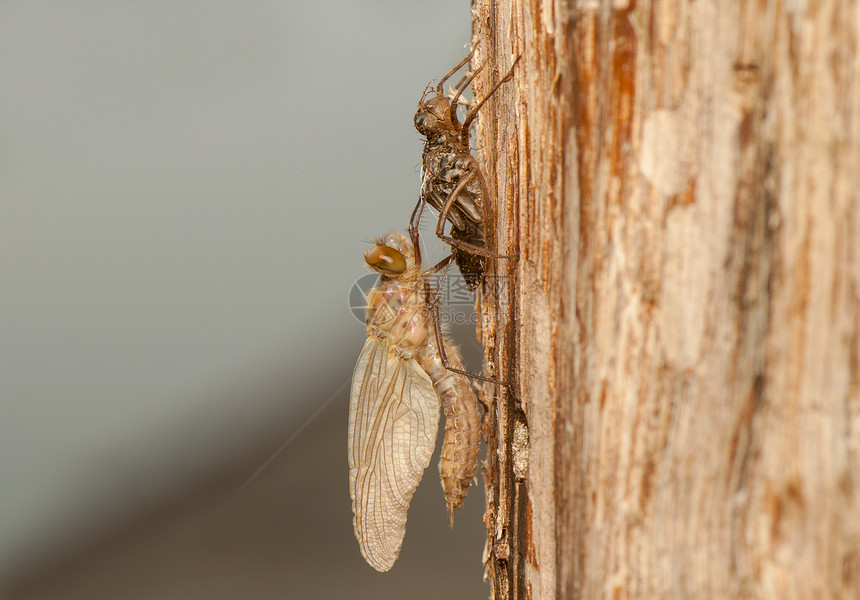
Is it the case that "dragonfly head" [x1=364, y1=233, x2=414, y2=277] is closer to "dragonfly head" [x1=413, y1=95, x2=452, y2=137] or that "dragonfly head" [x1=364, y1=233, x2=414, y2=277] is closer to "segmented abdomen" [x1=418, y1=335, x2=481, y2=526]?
"segmented abdomen" [x1=418, y1=335, x2=481, y2=526]

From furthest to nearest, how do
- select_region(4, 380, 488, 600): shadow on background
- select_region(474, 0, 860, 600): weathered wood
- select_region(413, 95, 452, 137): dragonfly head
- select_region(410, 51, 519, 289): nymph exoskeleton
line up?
select_region(4, 380, 488, 600): shadow on background, select_region(413, 95, 452, 137): dragonfly head, select_region(410, 51, 519, 289): nymph exoskeleton, select_region(474, 0, 860, 600): weathered wood

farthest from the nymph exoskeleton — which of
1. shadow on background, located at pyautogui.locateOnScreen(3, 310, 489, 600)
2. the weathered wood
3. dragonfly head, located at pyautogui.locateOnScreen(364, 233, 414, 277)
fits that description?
shadow on background, located at pyautogui.locateOnScreen(3, 310, 489, 600)

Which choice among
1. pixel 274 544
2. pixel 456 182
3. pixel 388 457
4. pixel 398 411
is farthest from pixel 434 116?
pixel 274 544

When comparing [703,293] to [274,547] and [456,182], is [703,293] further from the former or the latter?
[274,547]

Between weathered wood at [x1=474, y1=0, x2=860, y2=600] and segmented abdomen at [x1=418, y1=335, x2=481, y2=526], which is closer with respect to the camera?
weathered wood at [x1=474, y1=0, x2=860, y2=600]

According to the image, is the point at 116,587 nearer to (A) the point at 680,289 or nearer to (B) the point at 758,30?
(A) the point at 680,289

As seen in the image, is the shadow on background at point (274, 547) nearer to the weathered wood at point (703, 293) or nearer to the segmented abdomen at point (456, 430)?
the segmented abdomen at point (456, 430)
